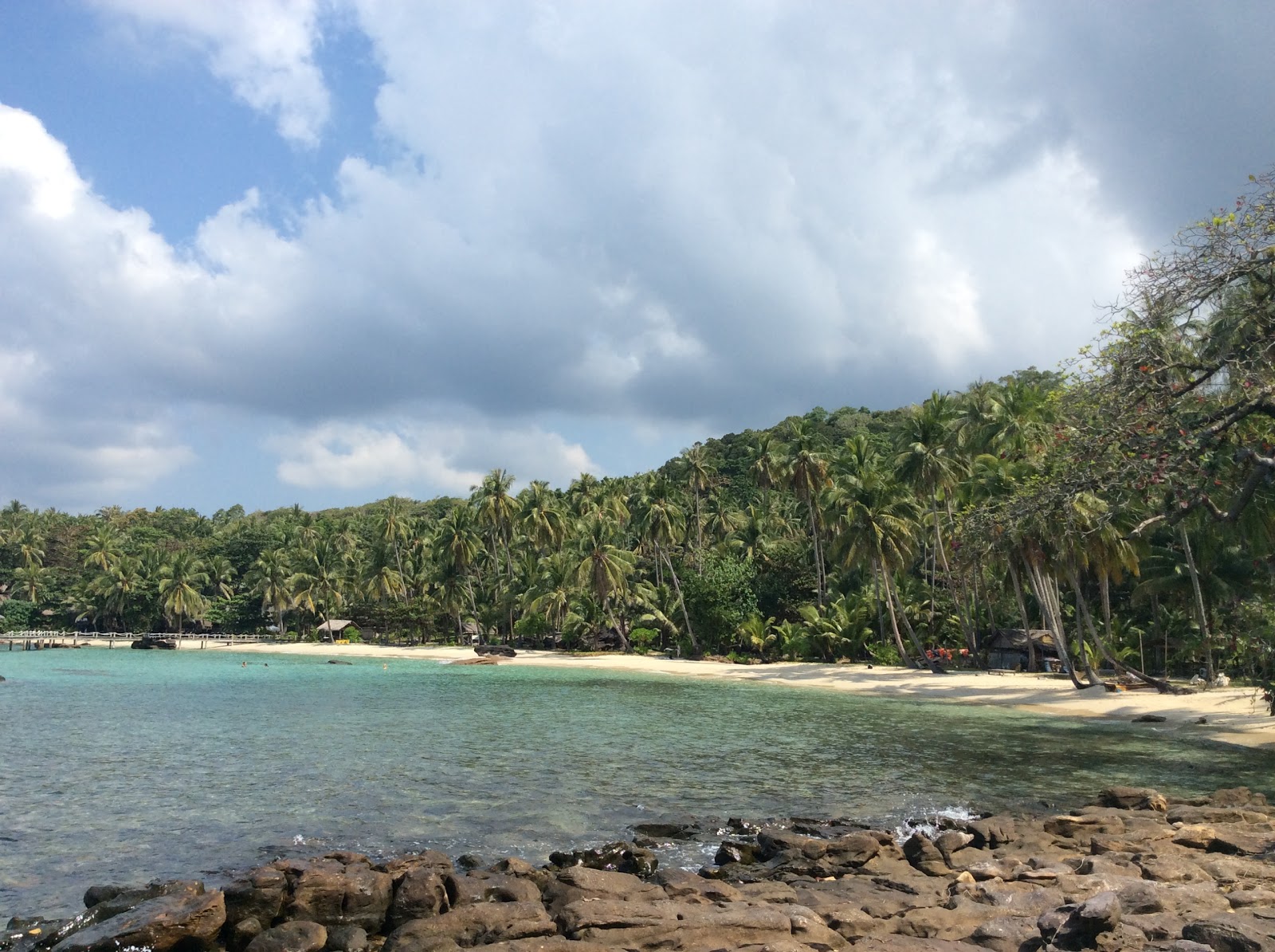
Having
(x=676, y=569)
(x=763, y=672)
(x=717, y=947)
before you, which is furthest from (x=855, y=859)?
(x=676, y=569)

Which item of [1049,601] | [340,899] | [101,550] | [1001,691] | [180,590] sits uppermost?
[101,550]

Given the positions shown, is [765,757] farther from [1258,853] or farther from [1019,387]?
[1019,387]

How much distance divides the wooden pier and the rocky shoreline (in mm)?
78036

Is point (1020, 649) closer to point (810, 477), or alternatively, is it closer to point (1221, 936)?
point (810, 477)

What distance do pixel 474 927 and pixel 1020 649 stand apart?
134 ft

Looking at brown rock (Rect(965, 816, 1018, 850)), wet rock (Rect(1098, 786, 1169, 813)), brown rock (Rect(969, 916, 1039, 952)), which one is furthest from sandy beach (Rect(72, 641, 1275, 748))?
brown rock (Rect(969, 916, 1039, 952))

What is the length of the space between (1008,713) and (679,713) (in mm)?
11111

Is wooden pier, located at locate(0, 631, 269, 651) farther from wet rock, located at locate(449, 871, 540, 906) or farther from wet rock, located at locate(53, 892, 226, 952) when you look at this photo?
wet rock, located at locate(449, 871, 540, 906)

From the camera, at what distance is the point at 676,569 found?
228 ft

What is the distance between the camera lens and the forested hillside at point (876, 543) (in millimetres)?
13156

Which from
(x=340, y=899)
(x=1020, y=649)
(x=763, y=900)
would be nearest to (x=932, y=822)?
(x=763, y=900)

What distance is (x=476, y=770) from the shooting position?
1920cm

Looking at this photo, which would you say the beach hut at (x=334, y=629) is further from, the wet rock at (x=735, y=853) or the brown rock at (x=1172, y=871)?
the brown rock at (x=1172, y=871)

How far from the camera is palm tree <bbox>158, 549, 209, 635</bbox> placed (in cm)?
8238
